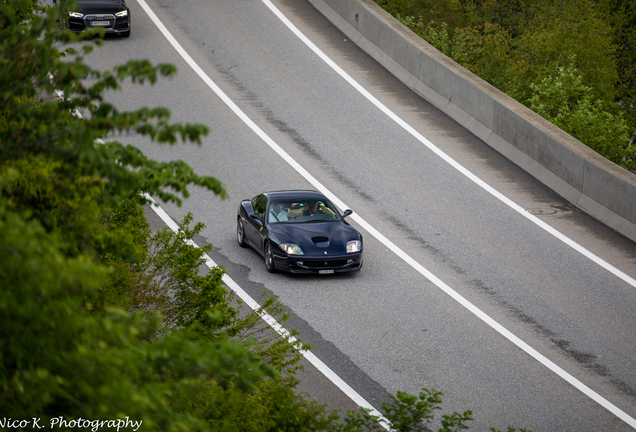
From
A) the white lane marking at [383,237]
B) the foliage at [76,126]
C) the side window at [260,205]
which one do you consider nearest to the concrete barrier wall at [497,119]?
the white lane marking at [383,237]

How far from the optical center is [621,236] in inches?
665

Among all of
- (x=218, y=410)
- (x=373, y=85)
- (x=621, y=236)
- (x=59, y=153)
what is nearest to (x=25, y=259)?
(x=59, y=153)

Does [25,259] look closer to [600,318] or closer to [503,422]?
[503,422]

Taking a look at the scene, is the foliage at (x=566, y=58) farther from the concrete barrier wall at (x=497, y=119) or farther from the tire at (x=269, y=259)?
the tire at (x=269, y=259)

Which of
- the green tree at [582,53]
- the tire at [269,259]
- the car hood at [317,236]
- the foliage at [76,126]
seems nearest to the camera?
the foliage at [76,126]

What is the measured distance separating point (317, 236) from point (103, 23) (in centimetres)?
1554

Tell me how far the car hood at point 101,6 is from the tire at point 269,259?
14843mm

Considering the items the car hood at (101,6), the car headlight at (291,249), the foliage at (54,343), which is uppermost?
the foliage at (54,343)

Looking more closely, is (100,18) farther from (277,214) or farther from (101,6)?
(277,214)

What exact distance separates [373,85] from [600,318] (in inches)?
528

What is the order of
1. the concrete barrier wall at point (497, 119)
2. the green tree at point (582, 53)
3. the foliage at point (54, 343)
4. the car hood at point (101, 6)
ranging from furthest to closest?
the green tree at point (582, 53) → the car hood at point (101, 6) → the concrete barrier wall at point (497, 119) → the foliage at point (54, 343)

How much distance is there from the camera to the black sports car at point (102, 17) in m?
25.3

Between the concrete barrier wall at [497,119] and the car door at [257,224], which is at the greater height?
the concrete barrier wall at [497,119]

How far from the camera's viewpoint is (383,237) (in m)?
16.4
